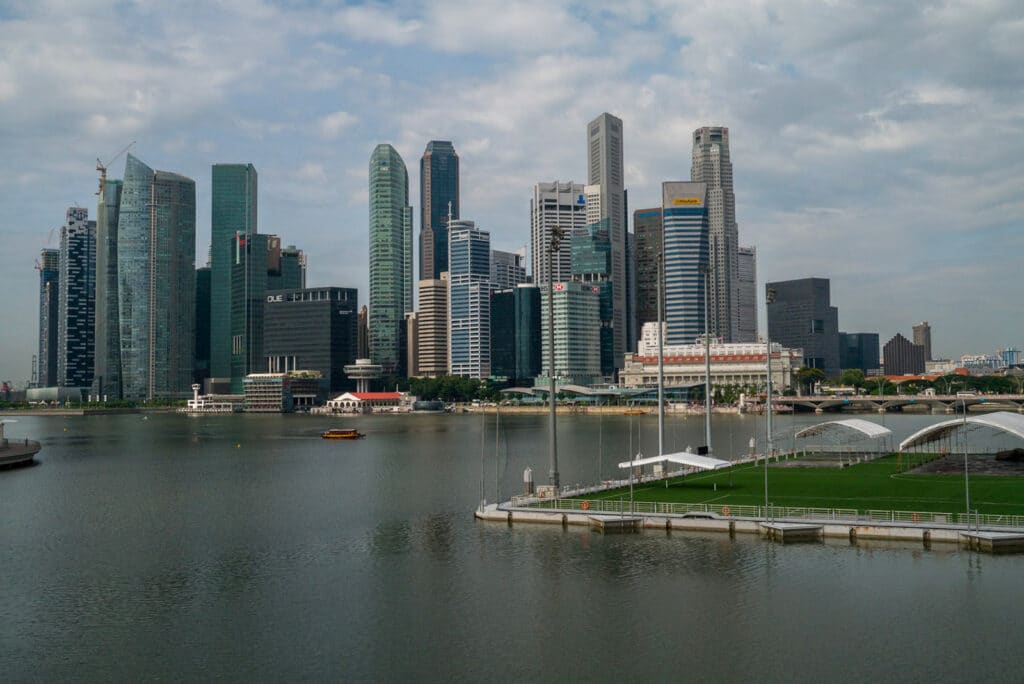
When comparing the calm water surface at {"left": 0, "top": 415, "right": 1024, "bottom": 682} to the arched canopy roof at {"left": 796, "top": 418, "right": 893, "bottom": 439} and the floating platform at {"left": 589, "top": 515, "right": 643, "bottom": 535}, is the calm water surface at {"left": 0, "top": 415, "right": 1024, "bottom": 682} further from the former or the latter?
the arched canopy roof at {"left": 796, "top": 418, "right": 893, "bottom": 439}

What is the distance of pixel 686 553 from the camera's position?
50312mm

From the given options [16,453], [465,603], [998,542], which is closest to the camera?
[465,603]

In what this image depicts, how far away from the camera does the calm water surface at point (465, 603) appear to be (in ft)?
112

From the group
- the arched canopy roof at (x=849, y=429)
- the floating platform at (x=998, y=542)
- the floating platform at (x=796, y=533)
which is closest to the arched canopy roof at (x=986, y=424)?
the arched canopy roof at (x=849, y=429)

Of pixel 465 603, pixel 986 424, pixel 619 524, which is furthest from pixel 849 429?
pixel 465 603

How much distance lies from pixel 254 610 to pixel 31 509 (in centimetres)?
4589

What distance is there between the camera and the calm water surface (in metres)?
34.1

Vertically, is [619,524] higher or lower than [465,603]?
higher

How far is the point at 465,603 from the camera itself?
4262 centimetres

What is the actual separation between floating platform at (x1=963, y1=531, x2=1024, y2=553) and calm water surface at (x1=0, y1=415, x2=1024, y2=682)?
1.38 meters

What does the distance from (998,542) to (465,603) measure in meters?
28.1

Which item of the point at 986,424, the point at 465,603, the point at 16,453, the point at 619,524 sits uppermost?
the point at 986,424

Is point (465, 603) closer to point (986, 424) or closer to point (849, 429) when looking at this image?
point (986, 424)

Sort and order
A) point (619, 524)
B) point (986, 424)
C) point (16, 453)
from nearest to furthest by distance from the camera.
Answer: point (619, 524) → point (986, 424) → point (16, 453)
